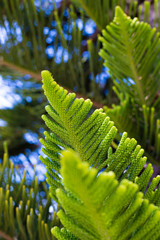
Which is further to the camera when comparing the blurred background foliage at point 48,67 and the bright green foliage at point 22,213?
the blurred background foliage at point 48,67

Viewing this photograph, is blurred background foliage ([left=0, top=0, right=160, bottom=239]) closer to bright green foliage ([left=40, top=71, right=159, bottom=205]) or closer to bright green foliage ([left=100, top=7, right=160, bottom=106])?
bright green foliage ([left=100, top=7, right=160, bottom=106])

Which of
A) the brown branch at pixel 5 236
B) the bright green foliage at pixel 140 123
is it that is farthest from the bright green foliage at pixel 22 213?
the bright green foliage at pixel 140 123

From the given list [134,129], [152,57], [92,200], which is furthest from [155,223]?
[152,57]

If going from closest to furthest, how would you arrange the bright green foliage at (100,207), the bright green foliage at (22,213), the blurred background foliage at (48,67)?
the bright green foliage at (100,207) < the bright green foliage at (22,213) < the blurred background foliage at (48,67)

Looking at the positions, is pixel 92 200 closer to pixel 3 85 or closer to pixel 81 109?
pixel 81 109

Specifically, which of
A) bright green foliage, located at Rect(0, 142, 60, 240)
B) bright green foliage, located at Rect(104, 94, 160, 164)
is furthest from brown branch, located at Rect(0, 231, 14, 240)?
bright green foliage, located at Rect(104, 94, 160, 164)

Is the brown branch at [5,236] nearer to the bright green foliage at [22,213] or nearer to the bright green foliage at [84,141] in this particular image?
the bright green foliage at [22,213]
